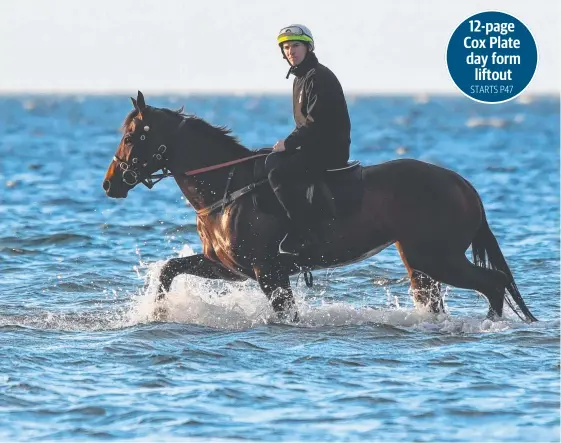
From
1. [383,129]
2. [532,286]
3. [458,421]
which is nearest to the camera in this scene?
[458,421]

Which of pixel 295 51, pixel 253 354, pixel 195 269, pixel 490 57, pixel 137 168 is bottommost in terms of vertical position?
pixel 253 354

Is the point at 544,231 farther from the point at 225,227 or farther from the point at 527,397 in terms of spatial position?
the point at 527,397

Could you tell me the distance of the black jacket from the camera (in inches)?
447

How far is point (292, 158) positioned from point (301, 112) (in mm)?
451

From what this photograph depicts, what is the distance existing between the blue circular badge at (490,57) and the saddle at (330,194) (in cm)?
472

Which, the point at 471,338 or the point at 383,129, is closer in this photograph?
the point at 471,338

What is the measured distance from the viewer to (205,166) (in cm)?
1199

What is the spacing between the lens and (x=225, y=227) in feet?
38.8

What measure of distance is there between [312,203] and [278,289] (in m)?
0.98

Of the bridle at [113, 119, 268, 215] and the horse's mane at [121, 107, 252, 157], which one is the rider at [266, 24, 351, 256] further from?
the horse's mane at [121, 107, 252, 157]

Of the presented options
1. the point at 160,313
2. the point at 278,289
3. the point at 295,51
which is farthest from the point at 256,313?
the point at 295,51

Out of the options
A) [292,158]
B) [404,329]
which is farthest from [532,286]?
[292,158]

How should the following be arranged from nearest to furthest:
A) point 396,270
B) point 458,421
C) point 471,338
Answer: point 458,421
point 471,338
point 396,270

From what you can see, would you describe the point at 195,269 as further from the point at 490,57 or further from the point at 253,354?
the point at 490,57
